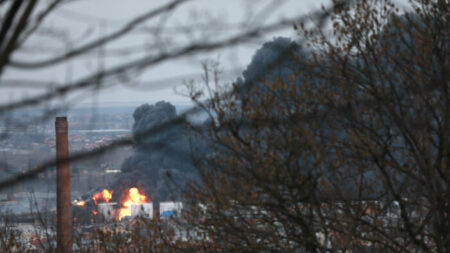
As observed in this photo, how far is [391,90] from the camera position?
7.97 meters

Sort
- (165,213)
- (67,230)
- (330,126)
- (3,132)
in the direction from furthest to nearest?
(67,230) → (165,213) → (330,126) → (3,132)

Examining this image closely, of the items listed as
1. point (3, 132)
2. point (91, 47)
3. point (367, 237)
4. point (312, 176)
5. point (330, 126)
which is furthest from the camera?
point (330, 126)

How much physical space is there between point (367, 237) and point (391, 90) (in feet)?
6.15

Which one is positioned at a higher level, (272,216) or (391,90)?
(391,90)

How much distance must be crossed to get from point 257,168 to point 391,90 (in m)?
2.02

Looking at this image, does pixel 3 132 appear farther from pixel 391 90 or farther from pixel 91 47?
pixel 391 90

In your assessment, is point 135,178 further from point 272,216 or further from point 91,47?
point 91,47

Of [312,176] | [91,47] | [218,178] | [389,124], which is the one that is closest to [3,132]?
[91,47]

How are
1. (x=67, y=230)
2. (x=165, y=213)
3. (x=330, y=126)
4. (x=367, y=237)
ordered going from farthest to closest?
1. (x=67, y=230)
2. (x=165, y=213)
3. (x=330, y=126)
4. (x=367, y=237)

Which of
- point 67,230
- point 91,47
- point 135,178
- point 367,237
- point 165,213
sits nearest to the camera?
point 91,47

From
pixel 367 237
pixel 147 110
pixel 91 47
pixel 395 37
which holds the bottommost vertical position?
pixel 367 237

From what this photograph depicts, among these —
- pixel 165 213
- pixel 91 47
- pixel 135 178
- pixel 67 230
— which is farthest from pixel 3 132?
pixel 135 178

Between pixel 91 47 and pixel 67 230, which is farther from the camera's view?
pixel 67 230

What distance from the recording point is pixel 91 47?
5.01 feet
